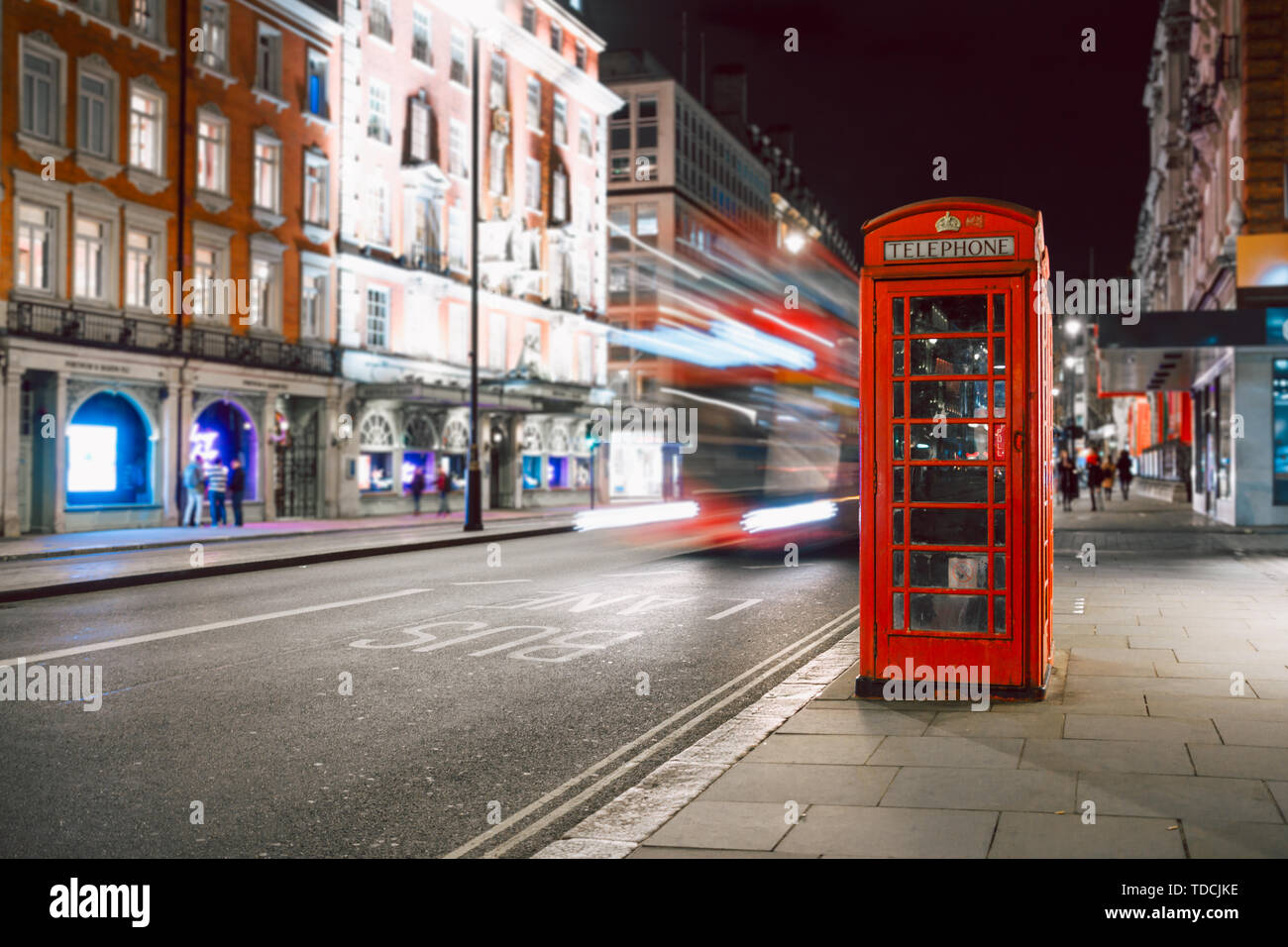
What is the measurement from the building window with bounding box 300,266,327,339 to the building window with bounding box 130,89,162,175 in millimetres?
6297

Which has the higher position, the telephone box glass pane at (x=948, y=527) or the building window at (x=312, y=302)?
the building window at (x=312, y=302)

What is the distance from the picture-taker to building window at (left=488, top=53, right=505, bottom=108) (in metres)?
45.8

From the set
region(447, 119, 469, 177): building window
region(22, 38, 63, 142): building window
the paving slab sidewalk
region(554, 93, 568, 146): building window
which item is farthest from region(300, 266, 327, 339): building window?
the paving slab sidewalk

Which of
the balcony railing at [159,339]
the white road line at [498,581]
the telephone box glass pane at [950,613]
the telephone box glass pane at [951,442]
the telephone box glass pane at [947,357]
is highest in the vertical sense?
the balcony railing at [159,339]

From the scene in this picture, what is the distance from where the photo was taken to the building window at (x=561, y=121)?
2020 inches

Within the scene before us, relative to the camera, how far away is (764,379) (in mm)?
22797

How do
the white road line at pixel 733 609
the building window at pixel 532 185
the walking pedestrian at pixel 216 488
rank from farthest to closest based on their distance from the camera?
the building window at pixel 532 185 → the walking pedestrian at pixel 216 488 → the white road line at pixel 733 609

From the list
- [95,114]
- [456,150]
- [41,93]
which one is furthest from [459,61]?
[41,93]

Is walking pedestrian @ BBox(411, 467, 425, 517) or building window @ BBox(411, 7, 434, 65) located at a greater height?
building window @ BBox(411, 7, 434, 65)

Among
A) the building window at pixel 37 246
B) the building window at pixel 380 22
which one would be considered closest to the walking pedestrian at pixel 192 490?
the building window at pixel 37 246

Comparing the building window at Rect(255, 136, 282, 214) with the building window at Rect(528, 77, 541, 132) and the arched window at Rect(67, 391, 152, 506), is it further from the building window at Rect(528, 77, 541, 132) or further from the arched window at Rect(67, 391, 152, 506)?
the building window at Rect(528, 77, 541, 132)

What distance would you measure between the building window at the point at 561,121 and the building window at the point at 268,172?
19479 millimetres

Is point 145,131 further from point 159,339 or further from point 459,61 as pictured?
point 459,61

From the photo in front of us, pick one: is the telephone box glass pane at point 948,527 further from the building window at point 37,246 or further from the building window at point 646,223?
the building window at point 646,223
